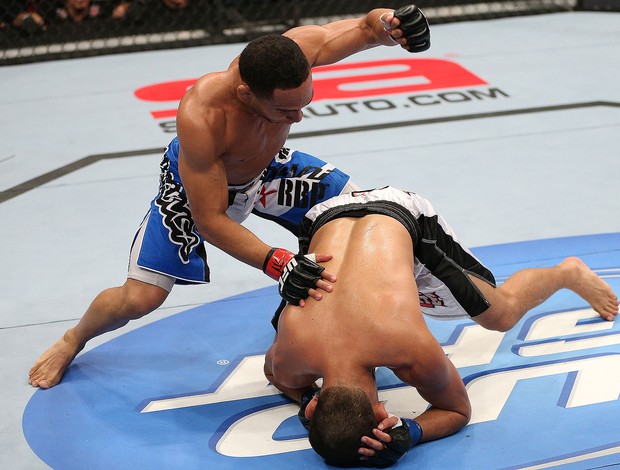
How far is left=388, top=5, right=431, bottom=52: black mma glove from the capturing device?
2.91 metres

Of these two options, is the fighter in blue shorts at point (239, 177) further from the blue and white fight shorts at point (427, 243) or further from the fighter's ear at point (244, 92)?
the blue and white fight shorts at point (427, 243)

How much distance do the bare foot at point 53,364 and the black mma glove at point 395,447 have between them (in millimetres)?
1165

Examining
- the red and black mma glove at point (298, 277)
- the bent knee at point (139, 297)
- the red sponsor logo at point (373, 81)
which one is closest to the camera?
the red and black mma glove at point (298, 277)

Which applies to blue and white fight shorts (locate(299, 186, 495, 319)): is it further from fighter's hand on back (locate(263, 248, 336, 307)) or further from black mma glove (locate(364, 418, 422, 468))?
black mma glove (locate(364, 418, 422, 468))

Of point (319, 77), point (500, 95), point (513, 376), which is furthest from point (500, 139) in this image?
point (513, 376)

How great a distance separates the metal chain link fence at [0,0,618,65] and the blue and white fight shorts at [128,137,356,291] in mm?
4696

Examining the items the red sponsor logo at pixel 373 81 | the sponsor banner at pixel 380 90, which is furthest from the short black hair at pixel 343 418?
the red sponsor logo at pixel 373 81

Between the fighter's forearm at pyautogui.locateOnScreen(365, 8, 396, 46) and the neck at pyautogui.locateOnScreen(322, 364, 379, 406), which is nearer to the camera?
the neck at pyautogui.locateOnScreen(322, 364, 379, 406)

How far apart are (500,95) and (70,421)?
13.0 ft

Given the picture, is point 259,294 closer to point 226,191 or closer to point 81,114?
point 226,191

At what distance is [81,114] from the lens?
19.8 ft

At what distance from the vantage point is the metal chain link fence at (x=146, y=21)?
24.7 ft

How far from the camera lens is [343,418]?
238cm

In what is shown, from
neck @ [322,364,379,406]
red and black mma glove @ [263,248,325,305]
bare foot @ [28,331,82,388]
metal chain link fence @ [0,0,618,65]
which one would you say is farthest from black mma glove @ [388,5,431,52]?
metal chain link fence @ [0,0,618,65]
